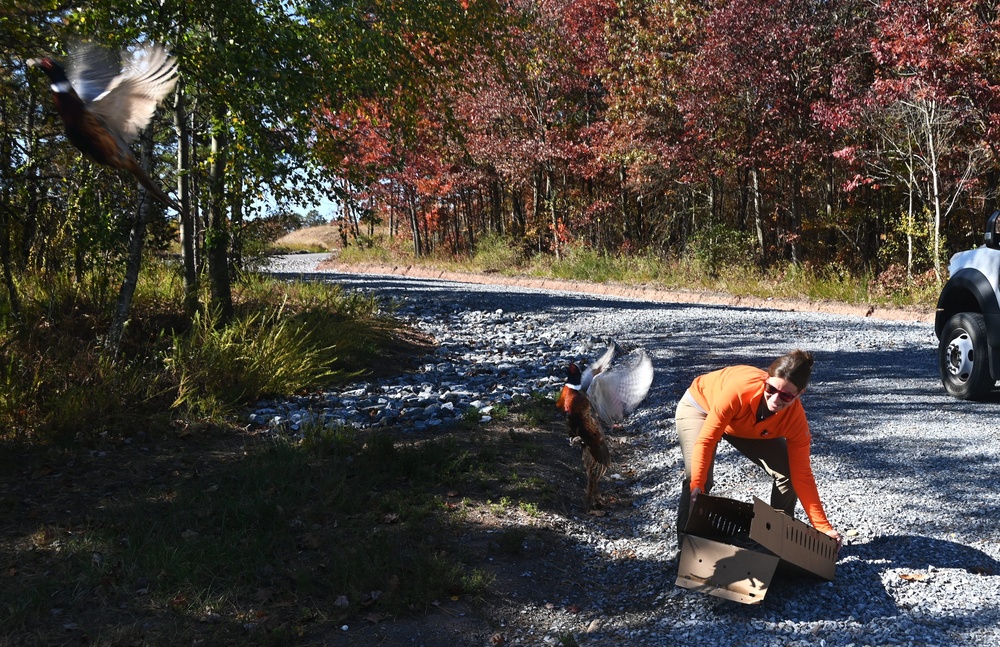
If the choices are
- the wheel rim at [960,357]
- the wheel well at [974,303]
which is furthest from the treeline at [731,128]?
the wheel rim at [960,357]

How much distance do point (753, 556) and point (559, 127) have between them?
787 inches

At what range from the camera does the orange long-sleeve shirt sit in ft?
12.8

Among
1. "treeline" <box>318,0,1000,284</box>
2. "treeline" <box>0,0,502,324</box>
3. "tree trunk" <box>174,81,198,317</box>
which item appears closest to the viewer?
"treeline" <box>0,0,502,324</box>

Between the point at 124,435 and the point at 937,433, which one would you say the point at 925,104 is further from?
the point at 124,435

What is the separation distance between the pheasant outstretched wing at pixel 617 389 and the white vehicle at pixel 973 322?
4123 millimetres

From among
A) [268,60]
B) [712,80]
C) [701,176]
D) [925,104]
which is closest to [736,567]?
[268,60]

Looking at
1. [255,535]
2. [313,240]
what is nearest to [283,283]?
[255,535]

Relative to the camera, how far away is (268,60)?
23.0 ft

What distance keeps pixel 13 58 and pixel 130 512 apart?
4.72m

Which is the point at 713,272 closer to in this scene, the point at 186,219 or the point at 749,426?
the point at 186,219

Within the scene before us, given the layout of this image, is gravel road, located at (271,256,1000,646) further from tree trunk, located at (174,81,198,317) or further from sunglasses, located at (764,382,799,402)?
tree trunk, located at (174,81,198,317)

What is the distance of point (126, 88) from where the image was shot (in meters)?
4.08

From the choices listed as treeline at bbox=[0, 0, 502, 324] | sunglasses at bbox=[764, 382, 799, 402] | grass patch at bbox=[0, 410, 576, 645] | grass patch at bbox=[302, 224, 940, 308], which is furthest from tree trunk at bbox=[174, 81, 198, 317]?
grass patch at bbox=[302, 224, 940, 308]

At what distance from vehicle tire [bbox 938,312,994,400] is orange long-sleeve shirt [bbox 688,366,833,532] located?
4.03 metres
